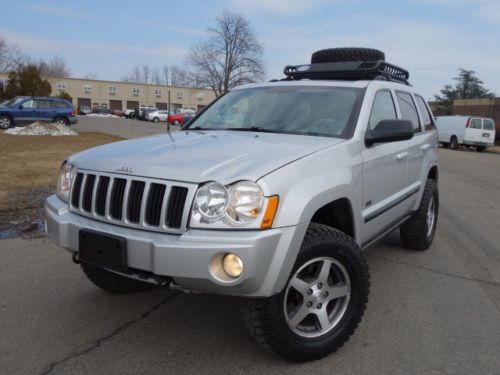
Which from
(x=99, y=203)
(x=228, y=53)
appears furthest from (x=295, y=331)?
(x=228, y=53)

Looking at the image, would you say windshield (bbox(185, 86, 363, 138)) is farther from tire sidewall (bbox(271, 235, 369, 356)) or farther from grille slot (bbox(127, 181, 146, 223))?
grille slot (bbox(127, 181, 146, 223))

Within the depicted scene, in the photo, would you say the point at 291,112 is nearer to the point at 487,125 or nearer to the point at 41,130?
the point at 41,130

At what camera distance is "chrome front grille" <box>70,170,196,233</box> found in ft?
8.71

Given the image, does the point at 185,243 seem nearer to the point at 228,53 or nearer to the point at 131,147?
the point at 131,147

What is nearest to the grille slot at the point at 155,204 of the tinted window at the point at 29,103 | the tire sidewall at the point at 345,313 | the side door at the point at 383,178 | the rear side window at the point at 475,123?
the tire sidewall at the point at 345,313

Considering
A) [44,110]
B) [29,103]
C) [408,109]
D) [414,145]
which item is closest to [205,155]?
[414,145]

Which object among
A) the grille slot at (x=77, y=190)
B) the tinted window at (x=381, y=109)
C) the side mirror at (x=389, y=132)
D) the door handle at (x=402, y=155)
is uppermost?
the tinted window at (x=381, y=109)

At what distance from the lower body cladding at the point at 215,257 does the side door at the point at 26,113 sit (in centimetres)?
2469

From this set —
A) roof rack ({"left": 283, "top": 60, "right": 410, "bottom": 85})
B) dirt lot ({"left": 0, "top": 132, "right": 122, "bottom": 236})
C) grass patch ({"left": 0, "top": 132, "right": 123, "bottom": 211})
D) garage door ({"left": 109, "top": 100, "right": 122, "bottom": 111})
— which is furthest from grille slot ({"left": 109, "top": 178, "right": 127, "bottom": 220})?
garage door ({"left": 109, "top": 100, "right": 122, "bottom": 111})

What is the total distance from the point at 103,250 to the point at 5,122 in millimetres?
24633

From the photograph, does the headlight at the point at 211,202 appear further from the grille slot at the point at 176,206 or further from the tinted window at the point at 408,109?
the tinted window at the point at 408,109

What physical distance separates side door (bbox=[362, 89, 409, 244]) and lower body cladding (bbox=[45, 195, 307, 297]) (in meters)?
1.15

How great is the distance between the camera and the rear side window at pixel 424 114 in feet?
17.9

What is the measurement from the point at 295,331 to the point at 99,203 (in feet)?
4.64
